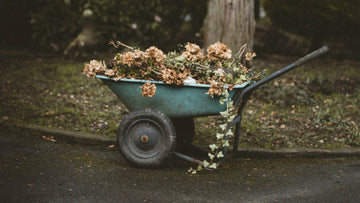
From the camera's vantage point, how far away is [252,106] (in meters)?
5.77

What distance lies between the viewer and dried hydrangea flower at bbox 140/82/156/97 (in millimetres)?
3369

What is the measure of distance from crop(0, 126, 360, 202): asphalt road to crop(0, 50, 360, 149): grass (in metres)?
0.54

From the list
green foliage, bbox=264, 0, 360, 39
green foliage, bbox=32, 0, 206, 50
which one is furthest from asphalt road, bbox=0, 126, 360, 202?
green foliage, bbox=32, 0, 206, 50

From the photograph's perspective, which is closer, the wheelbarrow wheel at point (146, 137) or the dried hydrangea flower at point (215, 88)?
the dried hydrangea flower at point (215, 88)

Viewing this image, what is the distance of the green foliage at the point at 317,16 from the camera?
7484 millimetres

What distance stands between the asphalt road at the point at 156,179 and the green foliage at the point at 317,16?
4127 millimetres

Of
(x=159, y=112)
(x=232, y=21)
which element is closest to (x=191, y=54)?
(x=159, y=112)

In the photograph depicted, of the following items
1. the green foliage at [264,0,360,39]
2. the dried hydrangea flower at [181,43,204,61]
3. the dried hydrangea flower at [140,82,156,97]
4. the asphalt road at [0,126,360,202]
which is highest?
the green foliage at [264,0,360,39]

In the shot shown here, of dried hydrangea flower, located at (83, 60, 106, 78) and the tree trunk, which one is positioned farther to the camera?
Answer: the tree trunk

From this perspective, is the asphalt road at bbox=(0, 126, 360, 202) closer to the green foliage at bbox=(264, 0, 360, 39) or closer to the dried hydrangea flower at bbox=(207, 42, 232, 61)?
the dried hydrangea flower at bbox=(207, 42, 232, 61)

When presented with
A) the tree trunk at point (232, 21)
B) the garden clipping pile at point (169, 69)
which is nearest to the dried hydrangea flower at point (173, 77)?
the garden clipping pile at point (169, 69)

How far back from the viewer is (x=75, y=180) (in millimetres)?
3365

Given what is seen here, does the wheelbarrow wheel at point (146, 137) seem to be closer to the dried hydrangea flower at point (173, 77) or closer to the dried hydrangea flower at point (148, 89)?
the dried hydrangea flower at point (148, 89)

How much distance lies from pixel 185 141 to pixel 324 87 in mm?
3137
